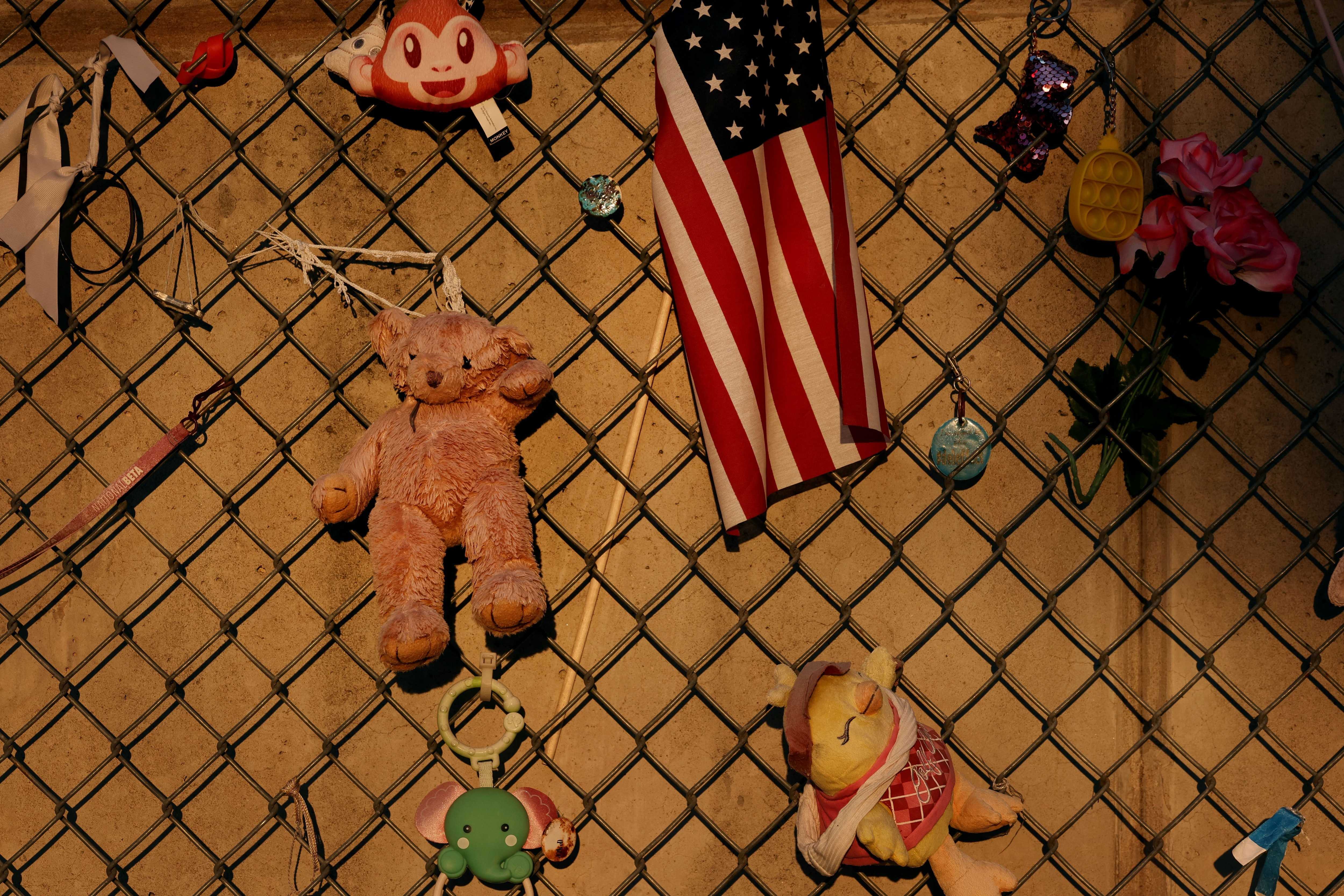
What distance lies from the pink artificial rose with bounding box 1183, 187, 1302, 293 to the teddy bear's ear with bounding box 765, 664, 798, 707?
0.99 meters

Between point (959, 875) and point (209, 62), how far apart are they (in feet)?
6.32

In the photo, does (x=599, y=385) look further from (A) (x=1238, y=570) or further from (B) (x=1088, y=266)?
(A) (x=1238, y=570)

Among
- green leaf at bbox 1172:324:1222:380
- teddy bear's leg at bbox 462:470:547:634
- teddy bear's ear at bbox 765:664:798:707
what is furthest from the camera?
green leaf at bbox 1172:324:1222:380

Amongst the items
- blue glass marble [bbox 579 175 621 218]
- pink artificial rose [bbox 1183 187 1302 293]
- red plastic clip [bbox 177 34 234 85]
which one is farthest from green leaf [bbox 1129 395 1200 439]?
red plastic clip [bbox 177 34 234 85]

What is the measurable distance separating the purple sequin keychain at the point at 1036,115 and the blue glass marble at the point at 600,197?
26.4 inches

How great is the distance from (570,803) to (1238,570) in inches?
50.7

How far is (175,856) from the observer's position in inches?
69.9

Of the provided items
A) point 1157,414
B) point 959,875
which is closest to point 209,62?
point 1157,414

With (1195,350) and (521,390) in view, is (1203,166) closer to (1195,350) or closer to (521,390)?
(1195,350)

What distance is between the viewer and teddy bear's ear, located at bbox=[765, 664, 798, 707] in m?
1.61

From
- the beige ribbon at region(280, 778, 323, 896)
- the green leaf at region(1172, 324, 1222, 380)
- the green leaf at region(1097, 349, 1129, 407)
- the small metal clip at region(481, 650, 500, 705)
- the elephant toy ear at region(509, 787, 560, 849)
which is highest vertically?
the green leaf at region(1172, 324, 1222, 380)

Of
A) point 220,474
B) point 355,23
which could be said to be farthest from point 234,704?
point 355,23

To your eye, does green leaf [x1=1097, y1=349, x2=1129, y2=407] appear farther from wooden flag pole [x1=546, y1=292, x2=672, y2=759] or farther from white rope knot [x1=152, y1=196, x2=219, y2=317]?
white rope knot [x1=152, y1=196, x2=219, y2=317]

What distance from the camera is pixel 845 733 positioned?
150cm
